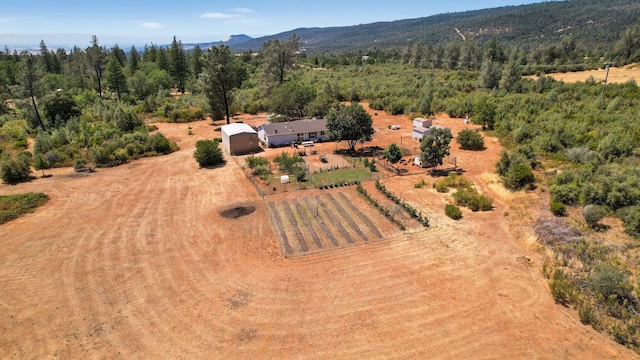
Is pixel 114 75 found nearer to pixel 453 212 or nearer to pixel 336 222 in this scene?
pixel 336 222

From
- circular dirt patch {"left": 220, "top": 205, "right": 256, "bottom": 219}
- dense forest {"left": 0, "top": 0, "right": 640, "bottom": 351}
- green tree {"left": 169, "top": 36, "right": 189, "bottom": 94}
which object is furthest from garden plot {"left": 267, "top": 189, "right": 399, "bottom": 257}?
green tree {"left": 169, "top": 36, "right": 189, "bottom": 94}

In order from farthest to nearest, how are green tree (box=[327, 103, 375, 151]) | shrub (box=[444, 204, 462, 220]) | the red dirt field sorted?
green tree (box=[327, 103, 375, 151]) < shrub (box=[444, 204, 462, 220]) < the red dirt field

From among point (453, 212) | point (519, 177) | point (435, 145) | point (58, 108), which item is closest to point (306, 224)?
point (453, 212)

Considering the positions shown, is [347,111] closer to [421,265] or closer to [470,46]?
[421,265]

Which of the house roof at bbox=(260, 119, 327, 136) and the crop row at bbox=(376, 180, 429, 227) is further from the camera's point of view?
the house roof at bbox=(260, 119, 327, 136)

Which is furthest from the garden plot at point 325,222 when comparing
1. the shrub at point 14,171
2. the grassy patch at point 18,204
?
the shrub at point 14,171

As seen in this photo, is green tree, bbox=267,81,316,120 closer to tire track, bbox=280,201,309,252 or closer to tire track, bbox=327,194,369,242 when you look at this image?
tire track, bbox=327,194,369,242

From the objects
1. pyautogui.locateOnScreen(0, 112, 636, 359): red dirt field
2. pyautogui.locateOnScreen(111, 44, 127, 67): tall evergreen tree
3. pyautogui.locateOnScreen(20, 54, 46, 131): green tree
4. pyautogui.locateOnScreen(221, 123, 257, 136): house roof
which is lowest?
pyautogui.locateOnScreen(0, 112, 636, 359): red dirt field
